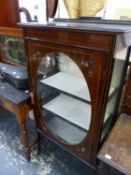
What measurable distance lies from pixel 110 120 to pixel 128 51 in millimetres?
487

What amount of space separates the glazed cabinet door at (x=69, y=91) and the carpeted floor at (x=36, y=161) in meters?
0.38

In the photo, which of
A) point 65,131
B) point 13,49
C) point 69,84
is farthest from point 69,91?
point 13,49

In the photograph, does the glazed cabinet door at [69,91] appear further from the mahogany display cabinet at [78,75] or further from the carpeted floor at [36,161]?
the carpeted floor at [36,161]

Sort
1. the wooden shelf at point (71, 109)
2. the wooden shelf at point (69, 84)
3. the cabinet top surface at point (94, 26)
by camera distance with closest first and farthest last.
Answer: the cabinet top surface at point (94, 26) < the wooden shelf at point (69, 84) < the wooden shelf at point (71, 109)

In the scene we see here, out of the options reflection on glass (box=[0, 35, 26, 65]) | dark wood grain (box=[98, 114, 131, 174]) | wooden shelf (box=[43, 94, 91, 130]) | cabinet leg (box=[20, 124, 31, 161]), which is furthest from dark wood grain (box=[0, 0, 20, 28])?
dark wood grain (box=[98, 114, 131, 174])

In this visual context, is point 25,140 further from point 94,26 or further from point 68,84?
point 94,26

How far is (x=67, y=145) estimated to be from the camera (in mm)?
1202

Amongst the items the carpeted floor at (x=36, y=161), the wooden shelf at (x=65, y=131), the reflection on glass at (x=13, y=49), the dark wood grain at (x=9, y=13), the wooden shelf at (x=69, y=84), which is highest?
the dark wood grain at (x=9, y=13)

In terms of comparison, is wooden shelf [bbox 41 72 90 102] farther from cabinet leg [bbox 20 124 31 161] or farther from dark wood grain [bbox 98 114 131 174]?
cabinet leg [bbox 20 124 31 161]

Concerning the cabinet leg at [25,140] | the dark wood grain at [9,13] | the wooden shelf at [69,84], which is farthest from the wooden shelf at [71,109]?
the dark wood grain at [9,13]

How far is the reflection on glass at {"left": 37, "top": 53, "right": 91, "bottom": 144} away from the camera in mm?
1062

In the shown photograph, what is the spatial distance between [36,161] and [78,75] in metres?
1.03

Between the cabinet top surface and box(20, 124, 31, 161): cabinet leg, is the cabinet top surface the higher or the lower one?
the higher one

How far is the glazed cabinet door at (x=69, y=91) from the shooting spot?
2.54 ft
